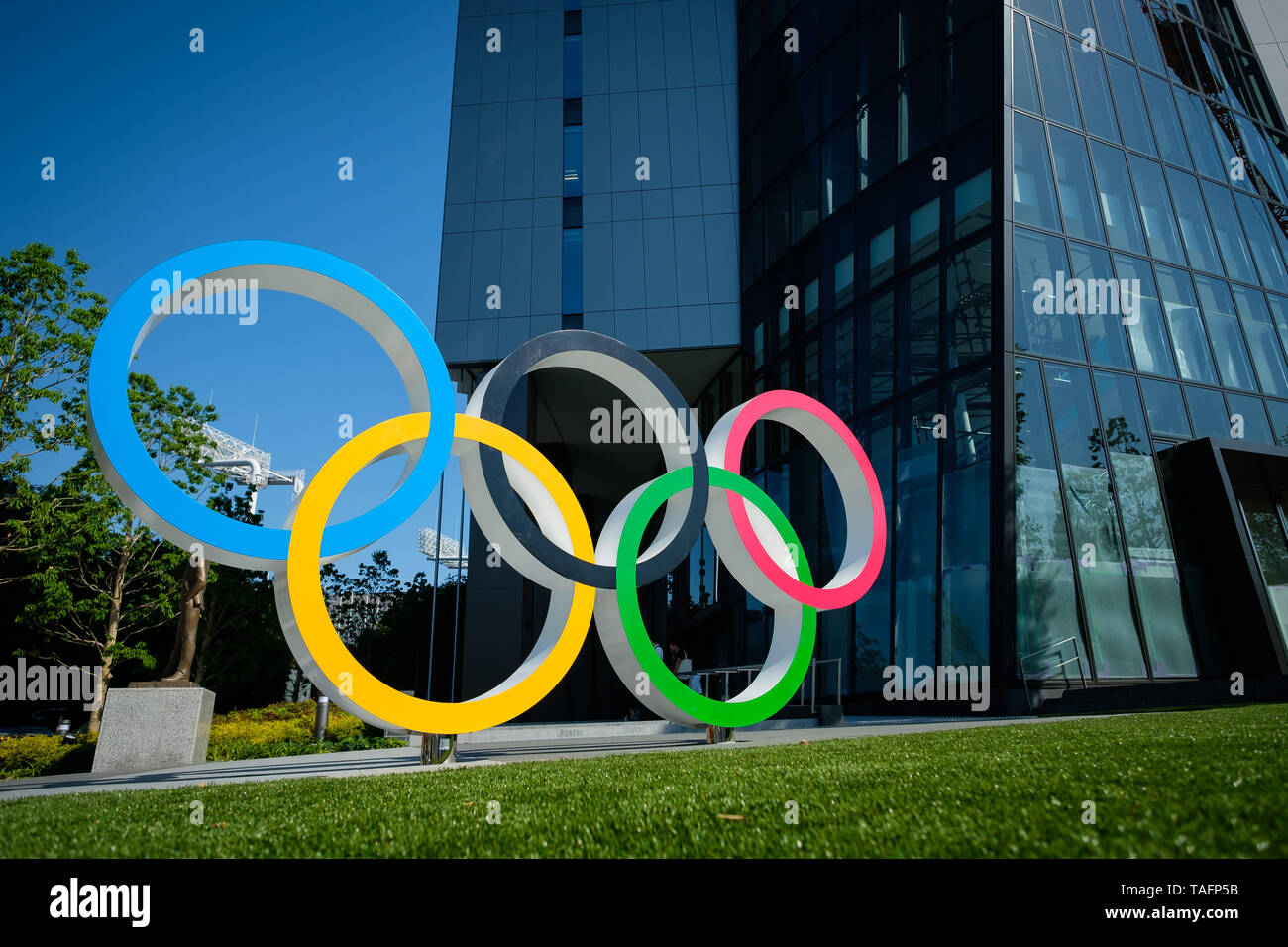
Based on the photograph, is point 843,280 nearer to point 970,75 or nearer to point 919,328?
point 919,328

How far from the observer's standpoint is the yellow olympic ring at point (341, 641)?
27.3 ft

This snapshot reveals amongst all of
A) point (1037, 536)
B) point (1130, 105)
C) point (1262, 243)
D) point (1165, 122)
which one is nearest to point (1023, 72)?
point (1130, 105)

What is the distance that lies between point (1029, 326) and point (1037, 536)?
13.5ft

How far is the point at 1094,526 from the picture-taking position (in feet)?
→ 53.5

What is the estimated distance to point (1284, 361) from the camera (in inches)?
792

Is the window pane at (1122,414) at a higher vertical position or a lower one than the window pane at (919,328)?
lower

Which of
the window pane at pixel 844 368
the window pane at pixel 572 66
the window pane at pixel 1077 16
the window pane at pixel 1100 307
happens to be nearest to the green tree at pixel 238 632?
the window pane at pixel 572 66

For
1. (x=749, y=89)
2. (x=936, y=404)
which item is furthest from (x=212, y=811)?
(x=749, y=89)

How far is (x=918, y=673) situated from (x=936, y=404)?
540cm

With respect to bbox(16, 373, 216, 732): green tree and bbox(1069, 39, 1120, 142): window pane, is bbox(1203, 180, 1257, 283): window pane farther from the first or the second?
bbox(16, 373, 216, 732): green tree

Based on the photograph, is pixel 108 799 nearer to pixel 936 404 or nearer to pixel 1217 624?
pixel 936 404

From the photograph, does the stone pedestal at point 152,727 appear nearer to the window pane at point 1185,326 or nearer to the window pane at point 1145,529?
the window pane at point 1145,529

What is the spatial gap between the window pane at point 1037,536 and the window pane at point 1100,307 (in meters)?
2.02
